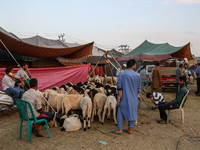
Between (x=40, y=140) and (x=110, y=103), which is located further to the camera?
(x=110, y=103)

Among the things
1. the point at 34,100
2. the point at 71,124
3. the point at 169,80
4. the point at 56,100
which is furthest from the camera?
the point at 169,80

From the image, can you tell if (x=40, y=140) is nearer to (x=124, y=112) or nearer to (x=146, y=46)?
(x=124, y=112)

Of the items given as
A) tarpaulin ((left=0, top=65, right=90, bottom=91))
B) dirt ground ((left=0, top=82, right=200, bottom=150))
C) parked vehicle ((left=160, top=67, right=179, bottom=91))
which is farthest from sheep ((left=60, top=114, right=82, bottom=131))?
parked vehicle ((left=160, top=67, right=179, bottom=91))

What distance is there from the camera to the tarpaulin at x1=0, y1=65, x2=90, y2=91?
26.2 ft

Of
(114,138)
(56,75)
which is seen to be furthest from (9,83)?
(114,138)

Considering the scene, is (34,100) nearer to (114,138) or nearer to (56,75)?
(114,138)

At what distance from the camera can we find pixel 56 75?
8.90 metres

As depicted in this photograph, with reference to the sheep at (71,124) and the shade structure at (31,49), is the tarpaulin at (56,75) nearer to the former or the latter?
the shade structure at (31,49)

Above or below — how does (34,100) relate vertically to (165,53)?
below

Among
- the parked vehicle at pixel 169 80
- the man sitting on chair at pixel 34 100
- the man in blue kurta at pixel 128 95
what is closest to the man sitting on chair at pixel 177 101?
the man in blue kurta at pixel 128 95

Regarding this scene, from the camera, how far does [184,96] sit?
15.5ft

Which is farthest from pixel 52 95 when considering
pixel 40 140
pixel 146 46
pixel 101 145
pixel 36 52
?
pixel 146 46

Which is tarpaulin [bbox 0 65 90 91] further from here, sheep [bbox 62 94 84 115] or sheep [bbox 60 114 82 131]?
sheep [bbox 60 114 82 131]

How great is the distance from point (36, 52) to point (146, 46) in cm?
1141
